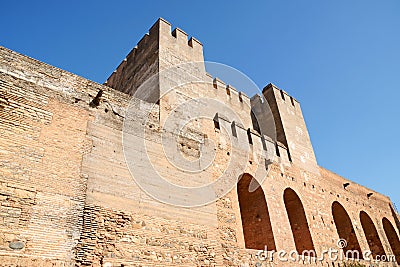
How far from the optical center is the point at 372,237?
556 inches

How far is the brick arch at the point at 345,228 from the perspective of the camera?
11883mm

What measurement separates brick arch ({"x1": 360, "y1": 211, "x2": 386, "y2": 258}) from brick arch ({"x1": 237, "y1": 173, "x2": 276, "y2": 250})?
741 cm

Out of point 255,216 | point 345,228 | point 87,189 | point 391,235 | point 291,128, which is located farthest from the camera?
point 391,235

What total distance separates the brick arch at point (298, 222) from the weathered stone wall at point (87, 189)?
1.55m

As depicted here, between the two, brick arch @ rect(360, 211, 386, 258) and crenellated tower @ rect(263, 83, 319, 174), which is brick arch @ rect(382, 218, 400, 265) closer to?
brick arch @ rect(360, 211, 386, 258)

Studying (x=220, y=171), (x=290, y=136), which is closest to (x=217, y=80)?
(x=290, y=136)

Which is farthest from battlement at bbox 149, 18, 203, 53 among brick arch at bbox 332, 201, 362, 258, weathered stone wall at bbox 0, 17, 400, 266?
brick arch at bbox 332, 201, 362, 258

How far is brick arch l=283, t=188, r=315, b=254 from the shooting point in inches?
383

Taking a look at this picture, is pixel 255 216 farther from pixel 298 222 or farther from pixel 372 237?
pixel 372 237

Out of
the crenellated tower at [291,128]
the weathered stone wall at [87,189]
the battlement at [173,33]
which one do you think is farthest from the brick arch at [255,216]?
the battlement at [173,33]

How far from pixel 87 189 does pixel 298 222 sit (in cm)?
737

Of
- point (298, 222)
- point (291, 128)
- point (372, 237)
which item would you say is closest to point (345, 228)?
point (372, 237)

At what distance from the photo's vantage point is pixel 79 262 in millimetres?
4824

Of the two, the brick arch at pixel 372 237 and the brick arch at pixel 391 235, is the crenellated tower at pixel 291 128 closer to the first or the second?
the brick arch at pixel 372 237
